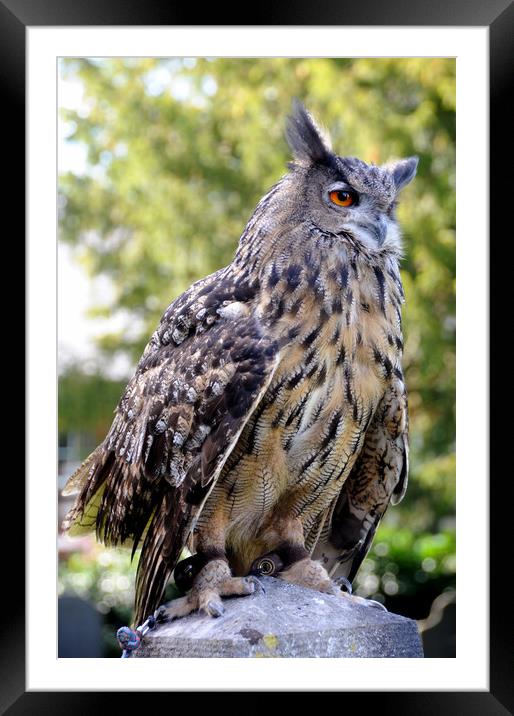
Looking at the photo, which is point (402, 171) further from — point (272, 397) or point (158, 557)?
point (158, 557)

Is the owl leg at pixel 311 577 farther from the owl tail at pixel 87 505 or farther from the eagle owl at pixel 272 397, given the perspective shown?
the owl tail at pixel 87 505

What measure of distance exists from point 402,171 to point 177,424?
3.45 feet

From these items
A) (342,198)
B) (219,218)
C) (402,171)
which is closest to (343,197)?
(342,198)

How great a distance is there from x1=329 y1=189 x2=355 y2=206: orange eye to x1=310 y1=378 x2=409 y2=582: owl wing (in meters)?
0.53

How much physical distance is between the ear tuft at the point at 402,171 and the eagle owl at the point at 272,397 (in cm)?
2

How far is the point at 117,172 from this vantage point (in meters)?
7.15

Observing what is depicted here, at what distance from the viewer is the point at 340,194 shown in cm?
234

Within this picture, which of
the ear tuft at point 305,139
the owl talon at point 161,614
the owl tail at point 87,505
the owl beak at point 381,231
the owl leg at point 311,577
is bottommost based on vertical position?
the owl talon at point 161,614
